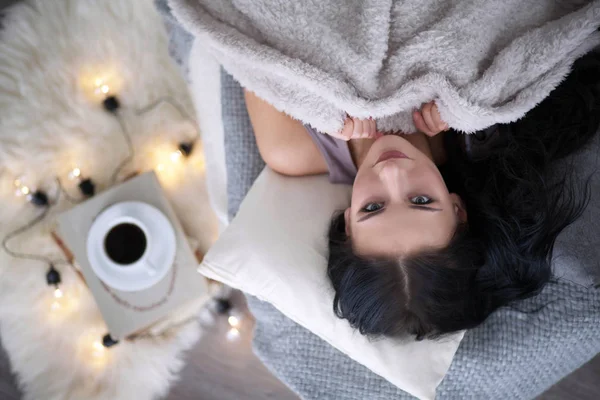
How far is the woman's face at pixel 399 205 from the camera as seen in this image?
0.72 metres

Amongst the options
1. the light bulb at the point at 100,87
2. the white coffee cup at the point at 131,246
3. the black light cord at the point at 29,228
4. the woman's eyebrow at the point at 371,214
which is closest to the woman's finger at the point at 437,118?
the woman's eyebrow at the point at 371,214

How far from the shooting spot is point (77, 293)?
1178mm

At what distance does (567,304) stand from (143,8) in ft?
4.05

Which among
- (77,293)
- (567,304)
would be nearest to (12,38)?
(77,293)

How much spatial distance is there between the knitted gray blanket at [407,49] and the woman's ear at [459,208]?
13 centimetres

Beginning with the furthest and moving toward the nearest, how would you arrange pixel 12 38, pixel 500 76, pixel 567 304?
pixel 12 38 < pixel 567 304 < pixel 500 76

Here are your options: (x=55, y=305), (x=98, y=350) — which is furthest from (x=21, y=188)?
(x=98, y=350)

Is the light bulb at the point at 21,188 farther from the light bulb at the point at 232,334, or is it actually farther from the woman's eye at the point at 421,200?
the woman's eye at the point at 421,200

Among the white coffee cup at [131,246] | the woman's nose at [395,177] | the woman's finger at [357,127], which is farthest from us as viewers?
the white coffee cup at [131,246]

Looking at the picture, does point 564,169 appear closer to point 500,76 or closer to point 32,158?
point 500,76

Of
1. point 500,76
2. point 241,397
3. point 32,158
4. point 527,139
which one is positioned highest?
point 500,76

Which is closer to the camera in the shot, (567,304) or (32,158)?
(567,304)

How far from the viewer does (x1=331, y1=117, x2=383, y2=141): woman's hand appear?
82cm

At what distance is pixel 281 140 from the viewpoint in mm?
907
